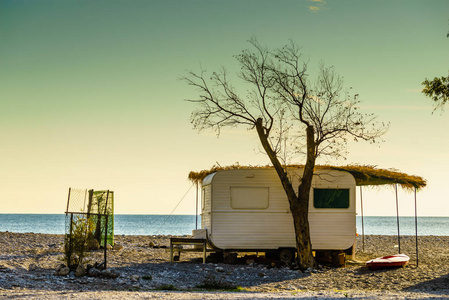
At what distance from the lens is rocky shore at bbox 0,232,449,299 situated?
11297 millimetres

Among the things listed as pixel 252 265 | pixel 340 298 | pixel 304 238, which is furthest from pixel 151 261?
pixel 340 298

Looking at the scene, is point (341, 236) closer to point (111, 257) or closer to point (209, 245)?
point (209, 245)

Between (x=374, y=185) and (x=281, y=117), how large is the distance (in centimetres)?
431

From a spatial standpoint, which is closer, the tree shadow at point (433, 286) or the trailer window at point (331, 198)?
the tree shadow at point (433, 286)

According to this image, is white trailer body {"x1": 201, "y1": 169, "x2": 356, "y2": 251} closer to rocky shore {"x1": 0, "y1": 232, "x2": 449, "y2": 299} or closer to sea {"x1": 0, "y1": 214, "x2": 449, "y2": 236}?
rocky shore {"x1": 0, "y1": 232, "x2": 449, "y2": 299}

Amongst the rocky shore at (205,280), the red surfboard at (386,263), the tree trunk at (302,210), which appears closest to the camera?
the rocky shore at (205,280)

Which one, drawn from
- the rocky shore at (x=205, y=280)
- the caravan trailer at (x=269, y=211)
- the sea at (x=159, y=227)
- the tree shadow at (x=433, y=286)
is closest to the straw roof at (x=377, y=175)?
the caravan trailer at (x=269, y=211)

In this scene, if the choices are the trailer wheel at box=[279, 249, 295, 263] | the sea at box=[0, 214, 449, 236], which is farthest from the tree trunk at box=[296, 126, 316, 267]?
the sea at box=[0, 214, 449, 236]

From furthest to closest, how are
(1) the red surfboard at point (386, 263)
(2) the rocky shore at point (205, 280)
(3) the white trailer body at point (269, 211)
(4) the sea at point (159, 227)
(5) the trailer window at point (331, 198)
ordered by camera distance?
(4) the sea at point (159, 227)
(5) the trailer window at point (331, 198)
(3) the white trailer body at point (269, 211)
(1) the red surfboard at point (386, 263)
(2) the rocky shore at point (205, 280)

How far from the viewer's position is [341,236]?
17.1m

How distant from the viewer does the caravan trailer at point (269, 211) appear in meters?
16.8

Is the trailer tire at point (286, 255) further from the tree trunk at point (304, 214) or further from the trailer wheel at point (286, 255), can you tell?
the tree trunk at point (304, 214)

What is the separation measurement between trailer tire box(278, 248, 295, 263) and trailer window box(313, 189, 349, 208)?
1522 millimetres

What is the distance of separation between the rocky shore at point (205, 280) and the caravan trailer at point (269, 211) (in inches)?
31.0
